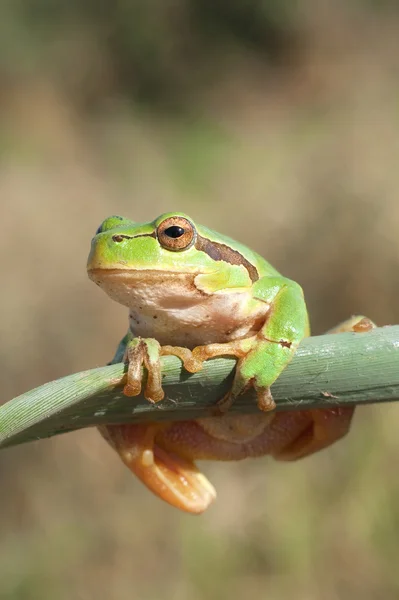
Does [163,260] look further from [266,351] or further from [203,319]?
[266,351]

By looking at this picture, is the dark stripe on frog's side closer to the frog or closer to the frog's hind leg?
the frog

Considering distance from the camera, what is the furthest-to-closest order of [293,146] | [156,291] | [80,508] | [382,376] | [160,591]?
[293,146]
[80,508]
[160,591]
[156,291]
[382,376]

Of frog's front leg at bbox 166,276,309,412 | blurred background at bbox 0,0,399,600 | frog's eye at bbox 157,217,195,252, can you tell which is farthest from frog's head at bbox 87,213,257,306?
blurred background at bbox 0,0,399,600

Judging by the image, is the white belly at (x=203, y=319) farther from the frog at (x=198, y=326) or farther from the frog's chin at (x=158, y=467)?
the frog's chin at (x=158, y=467)

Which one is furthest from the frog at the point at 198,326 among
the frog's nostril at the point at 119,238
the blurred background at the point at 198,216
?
the blurred background at the point at 198,216

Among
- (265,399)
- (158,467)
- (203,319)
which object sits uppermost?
(203,319)

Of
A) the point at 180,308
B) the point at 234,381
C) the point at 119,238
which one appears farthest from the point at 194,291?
the point at 234,381

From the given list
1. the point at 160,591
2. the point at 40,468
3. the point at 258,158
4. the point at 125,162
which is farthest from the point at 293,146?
the point at 160,591

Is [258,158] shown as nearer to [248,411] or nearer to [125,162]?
[125,162]
